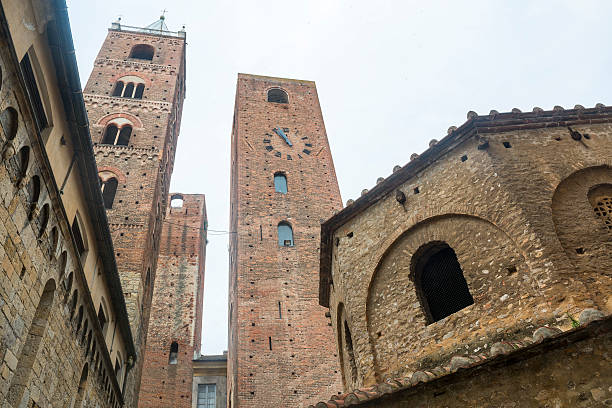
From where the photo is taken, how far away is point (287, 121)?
25797mm

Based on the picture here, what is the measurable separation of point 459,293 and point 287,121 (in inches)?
758

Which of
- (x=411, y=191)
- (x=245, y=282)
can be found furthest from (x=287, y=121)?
(x=411, y=191)

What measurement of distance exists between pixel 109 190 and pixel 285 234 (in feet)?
24.2

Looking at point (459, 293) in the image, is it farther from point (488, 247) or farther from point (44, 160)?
point (44, 160)

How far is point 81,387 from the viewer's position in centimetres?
839

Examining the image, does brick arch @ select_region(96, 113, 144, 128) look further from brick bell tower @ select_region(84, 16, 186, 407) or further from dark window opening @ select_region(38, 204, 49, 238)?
dark window opening @ select_region(38, 204, 49, 238)

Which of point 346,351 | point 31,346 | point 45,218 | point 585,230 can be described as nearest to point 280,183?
point 346,351

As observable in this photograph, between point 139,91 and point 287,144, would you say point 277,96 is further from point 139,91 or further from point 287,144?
point 139,91

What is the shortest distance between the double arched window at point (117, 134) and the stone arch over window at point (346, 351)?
10.9m

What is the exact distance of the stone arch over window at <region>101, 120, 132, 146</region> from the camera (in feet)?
56.0

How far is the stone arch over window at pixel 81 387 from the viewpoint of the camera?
8.16 m

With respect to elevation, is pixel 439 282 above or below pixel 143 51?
below

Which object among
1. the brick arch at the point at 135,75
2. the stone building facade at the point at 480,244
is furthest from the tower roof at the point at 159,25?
the stone building facade at the point at 480,244

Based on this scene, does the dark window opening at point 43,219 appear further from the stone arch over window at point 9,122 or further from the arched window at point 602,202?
the arched window at point 602,202
